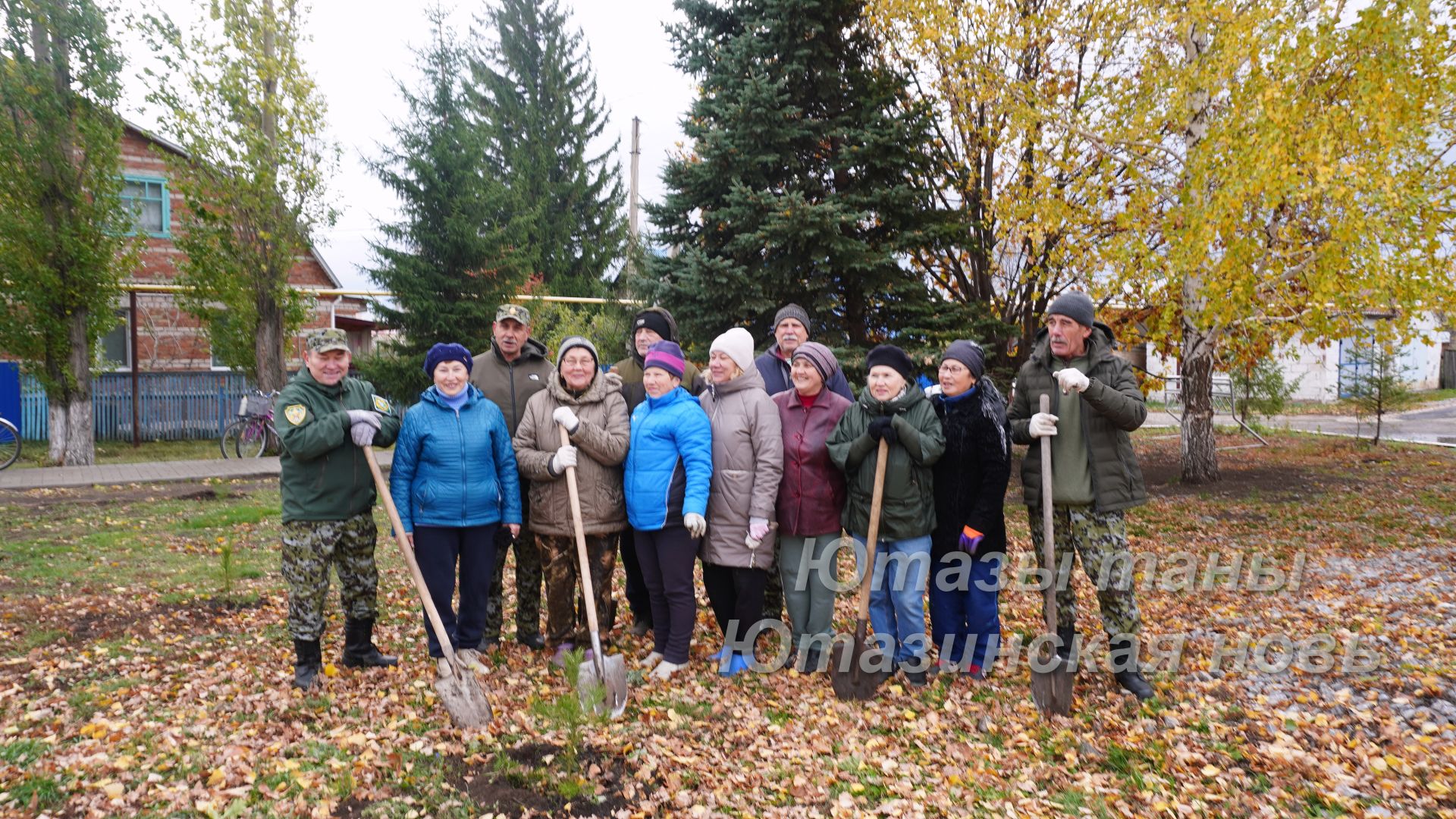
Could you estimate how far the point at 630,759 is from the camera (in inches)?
156

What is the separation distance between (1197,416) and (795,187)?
6.03 meters

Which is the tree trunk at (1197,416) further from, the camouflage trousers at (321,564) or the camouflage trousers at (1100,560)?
the camouflage trousers at (321,564)

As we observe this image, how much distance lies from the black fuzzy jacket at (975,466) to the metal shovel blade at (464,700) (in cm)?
247

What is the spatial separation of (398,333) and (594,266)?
47.4 feet

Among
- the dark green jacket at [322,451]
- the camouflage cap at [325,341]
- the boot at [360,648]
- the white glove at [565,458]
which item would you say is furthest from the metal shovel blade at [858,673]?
the camouflage cap at [325,341]

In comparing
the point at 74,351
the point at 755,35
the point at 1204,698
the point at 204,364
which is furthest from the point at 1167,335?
the point at 204,364

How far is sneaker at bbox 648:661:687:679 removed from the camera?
4.99 m

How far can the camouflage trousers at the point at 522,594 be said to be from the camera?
17.6ft

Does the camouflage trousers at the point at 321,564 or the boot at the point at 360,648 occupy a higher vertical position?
A: the camouflage trousers at the point at 321,564

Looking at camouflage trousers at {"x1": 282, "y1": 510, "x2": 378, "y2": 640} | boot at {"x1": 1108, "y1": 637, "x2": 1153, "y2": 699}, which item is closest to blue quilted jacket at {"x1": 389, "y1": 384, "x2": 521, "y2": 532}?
camouflage trousers at {"x1": 282, "y1": 510, "x2": 378, "y2": 640}

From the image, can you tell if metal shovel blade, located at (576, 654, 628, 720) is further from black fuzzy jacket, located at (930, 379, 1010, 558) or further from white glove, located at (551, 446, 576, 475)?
black fuzzy jacket, located at (930, 379, 1010, 558)

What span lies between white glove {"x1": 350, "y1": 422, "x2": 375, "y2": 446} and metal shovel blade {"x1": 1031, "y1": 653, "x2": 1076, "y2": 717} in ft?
11.6

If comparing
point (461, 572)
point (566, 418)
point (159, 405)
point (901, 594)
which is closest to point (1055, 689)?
point (901, 594)

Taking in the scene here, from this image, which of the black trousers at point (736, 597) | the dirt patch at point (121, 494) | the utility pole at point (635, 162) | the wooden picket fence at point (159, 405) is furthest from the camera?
the utility pole at point (635, 162)
